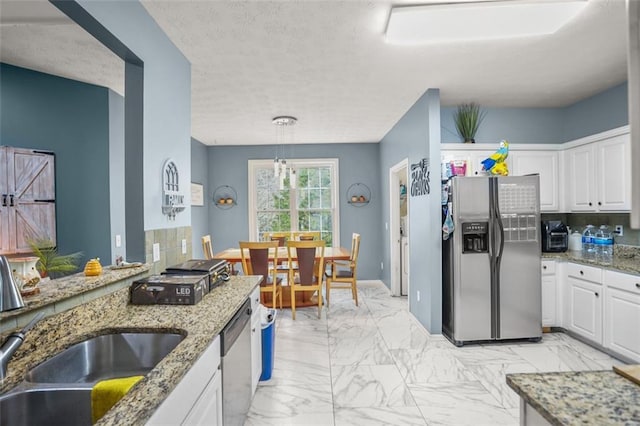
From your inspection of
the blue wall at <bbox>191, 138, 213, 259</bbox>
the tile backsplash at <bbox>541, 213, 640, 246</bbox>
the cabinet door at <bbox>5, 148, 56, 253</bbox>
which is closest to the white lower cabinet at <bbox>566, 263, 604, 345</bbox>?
the tile backsplash at <bbox>541, 213, 640, 246</bbox>

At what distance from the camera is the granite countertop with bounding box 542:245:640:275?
281 centimetres

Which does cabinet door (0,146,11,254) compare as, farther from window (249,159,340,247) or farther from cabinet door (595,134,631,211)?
cabinet door (595,134,631,211)

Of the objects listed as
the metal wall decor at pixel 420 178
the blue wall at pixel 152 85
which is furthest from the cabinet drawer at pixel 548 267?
the blue wall at pixel 152 85

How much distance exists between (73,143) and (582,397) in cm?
369

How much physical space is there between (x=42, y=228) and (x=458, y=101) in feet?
13.8

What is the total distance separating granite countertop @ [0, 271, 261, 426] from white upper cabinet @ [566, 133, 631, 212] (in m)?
3.53

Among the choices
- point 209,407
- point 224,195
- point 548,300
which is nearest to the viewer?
point 209,407

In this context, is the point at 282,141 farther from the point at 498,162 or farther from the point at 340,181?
the point at 498,162

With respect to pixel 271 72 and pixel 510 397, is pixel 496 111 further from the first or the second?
pixel 510 397

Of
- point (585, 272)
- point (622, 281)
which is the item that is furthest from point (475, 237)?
point (622, 281)

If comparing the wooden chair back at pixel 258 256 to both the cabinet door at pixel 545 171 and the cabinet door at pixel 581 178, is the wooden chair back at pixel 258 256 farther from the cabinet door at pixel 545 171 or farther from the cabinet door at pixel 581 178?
the cabinet door at pixel 581 178

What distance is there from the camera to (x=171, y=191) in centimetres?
235

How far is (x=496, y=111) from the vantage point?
4023mm

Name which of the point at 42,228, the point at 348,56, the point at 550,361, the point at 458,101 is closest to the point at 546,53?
the point at 458,101
